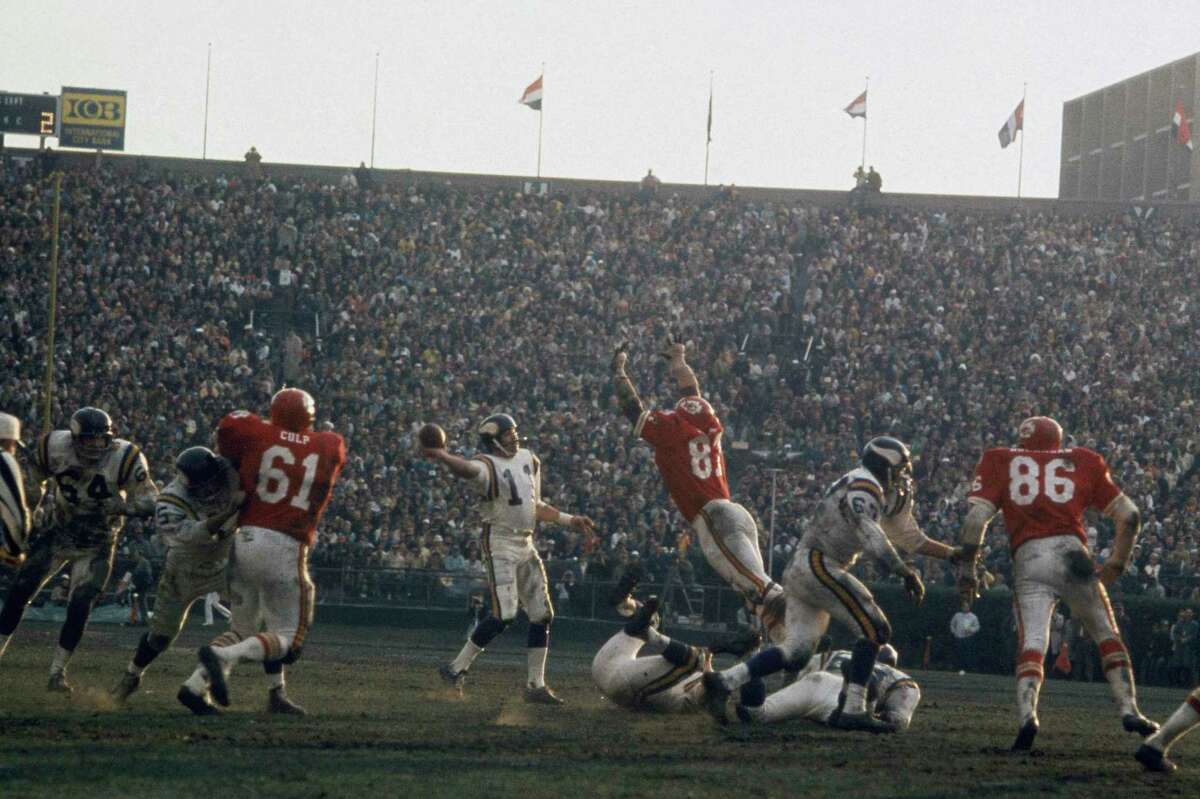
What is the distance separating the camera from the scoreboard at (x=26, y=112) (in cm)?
4831

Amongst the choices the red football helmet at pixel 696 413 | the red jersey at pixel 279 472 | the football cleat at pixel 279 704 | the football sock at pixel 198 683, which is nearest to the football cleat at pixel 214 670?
the football sock at pixel 198 683

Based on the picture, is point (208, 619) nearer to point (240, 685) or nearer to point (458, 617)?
point (458, 617)

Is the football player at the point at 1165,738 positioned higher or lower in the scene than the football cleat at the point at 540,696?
higher

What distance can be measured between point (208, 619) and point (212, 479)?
1603 cm

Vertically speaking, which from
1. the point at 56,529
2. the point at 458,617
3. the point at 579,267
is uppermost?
the point at 579,267

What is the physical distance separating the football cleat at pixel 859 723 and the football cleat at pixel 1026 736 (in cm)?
103

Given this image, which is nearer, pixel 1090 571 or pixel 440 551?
pixel 1090 571

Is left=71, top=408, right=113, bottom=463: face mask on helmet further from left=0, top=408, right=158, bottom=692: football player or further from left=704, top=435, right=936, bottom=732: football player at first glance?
left=704, top=435, right=936, bottom=732: football player

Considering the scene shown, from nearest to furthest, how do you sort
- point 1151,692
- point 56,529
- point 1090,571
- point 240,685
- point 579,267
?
point 1090,571 → point 56,529 → point 240,685 → point 1151,692 → point 579,267

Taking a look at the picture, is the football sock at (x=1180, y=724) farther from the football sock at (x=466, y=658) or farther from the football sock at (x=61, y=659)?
the football sock at (x=61, y=659)

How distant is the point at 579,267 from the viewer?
42531 mm

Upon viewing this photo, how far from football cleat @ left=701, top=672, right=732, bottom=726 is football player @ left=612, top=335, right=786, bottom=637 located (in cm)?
183

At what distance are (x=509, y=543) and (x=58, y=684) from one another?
387cm

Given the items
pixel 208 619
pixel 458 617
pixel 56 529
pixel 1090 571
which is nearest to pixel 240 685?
pixel 56 529
